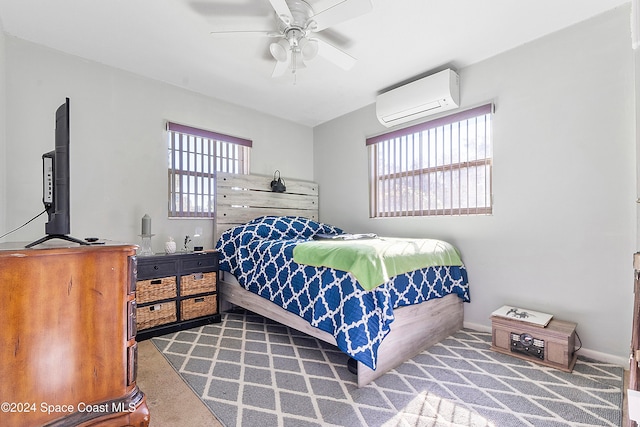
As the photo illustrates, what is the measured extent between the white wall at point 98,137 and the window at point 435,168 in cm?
205

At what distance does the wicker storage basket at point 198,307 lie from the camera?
2857mm

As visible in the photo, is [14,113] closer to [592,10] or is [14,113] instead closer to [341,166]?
[341,166]

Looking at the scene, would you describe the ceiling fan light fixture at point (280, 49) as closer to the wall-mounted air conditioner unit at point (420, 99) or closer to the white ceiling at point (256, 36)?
the white ceiling at point (256, 36)

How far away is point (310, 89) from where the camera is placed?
337cm

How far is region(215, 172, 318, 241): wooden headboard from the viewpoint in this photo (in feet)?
11.6

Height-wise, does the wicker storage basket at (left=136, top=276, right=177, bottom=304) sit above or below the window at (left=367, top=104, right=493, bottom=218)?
below

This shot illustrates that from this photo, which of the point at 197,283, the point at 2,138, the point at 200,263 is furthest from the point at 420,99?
the point at 2,138

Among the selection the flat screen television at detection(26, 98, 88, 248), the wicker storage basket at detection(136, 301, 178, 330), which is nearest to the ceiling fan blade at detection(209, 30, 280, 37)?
the flat screen television at detection(26, 98, 88, 248)

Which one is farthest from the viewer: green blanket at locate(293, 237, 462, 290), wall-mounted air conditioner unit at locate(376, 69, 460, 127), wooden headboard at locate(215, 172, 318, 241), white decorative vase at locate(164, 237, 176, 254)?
wooden headboard at locate(215, 172, 318, 241)

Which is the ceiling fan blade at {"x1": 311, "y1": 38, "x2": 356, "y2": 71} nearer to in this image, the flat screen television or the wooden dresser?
the flat screen television

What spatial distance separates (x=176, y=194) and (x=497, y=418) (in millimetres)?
3270

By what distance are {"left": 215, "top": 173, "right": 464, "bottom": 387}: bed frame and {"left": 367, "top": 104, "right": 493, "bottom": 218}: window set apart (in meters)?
0.98

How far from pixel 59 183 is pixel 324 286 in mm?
1556

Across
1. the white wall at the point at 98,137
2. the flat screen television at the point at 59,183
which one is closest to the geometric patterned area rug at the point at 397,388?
the flat screen television at the point at 59,183
